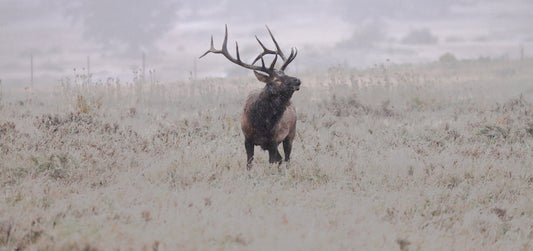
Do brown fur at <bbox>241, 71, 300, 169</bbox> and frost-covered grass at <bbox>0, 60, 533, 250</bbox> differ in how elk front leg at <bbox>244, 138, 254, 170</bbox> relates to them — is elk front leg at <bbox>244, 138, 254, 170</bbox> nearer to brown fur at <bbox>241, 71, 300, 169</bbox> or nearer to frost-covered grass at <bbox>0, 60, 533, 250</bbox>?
brown fur at <bbox>241, 71, 300, 169</bbox>

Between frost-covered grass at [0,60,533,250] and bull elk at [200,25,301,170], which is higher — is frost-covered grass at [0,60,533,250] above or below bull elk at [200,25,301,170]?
below

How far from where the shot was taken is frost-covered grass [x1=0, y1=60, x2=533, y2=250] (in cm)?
411

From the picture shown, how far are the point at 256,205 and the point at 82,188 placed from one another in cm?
208

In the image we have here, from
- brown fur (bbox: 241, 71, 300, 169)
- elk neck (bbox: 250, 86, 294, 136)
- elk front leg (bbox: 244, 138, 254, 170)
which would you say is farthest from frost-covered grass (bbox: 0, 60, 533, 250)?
elk neck (bbox: 250, 86, 294, 136)

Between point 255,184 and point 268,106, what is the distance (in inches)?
40.2

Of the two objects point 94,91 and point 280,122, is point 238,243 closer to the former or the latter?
point 280,122

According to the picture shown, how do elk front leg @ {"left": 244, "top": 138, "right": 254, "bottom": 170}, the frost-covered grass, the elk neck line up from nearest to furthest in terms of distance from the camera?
the frost-covered grass, the elk neck, elk front leg @ {"left": 244, "top": 138, "right": 254, "bottom": 170}

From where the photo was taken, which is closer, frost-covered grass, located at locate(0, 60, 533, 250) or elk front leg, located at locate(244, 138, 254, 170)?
frost-covered grass, located at locate(0, 60, 533, 250)

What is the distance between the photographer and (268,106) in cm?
634

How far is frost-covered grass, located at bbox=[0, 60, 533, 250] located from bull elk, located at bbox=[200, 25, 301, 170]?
40cm

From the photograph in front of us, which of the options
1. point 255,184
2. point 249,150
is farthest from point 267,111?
point 255,184

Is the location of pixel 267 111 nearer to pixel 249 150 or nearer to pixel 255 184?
pixel 249 150

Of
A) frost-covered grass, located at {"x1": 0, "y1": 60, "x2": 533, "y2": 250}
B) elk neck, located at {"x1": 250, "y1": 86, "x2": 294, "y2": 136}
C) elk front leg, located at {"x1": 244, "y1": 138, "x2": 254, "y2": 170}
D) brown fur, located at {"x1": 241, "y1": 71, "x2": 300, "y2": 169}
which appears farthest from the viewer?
elk front leg, located at {"x1": 244, "y1": 138, "x2": 254, "y2": 170}

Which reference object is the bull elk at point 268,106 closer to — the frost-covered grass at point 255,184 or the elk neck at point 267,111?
the elk neck at point 267,111
